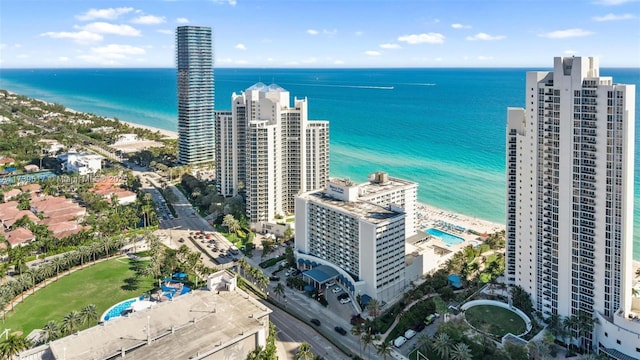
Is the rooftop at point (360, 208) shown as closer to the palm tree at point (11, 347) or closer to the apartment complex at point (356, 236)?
the apartment complex at point (356, 236)

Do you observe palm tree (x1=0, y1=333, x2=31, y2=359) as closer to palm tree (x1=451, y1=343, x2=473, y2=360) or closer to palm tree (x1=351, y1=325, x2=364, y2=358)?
palm tree (x1=351, y1=325, x2=364, y2=358)

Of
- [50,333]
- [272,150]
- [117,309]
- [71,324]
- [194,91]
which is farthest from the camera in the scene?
[194,91]

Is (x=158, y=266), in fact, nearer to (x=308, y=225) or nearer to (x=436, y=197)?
(x=308, y=225)

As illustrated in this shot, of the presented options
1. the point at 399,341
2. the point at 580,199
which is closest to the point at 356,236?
the point at 399,341

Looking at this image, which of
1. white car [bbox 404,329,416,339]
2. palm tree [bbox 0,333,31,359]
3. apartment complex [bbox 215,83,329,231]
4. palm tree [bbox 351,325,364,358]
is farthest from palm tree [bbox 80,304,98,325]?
apartment complex [bbox 215,83,329,231]

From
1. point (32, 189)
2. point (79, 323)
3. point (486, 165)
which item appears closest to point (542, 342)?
point (79, 323)

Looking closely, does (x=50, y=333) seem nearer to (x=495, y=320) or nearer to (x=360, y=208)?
(x=360, y=208)
